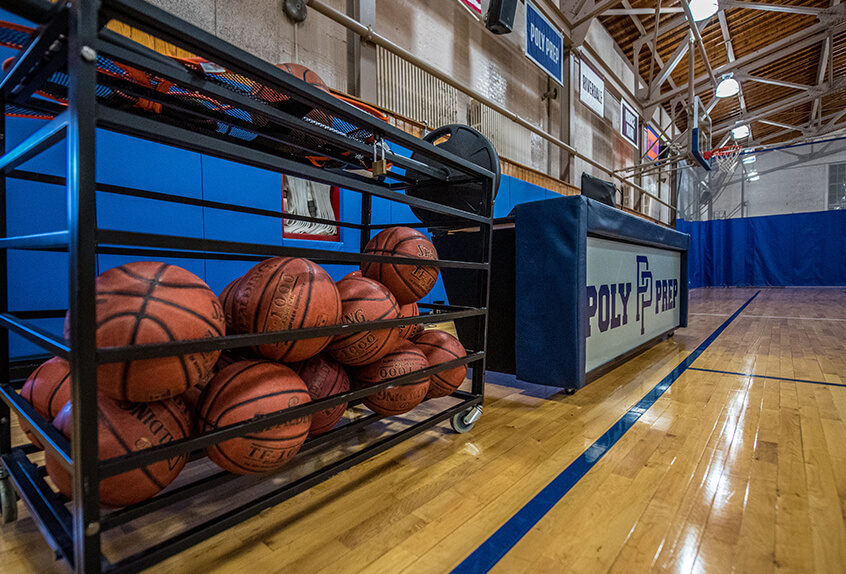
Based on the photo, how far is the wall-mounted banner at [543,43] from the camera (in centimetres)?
553

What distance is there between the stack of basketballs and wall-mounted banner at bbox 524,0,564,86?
5419 mm

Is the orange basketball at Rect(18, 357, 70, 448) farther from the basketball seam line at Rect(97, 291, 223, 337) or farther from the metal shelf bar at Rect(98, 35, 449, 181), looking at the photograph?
the metal shelf bar at Rect(98, 35, 449, 181)

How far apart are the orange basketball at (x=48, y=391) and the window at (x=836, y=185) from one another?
14.0m

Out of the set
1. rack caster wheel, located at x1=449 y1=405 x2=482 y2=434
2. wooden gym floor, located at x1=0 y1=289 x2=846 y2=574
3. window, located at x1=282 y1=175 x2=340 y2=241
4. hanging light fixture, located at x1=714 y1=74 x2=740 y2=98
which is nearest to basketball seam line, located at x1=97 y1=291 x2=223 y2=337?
wooden gym floor, located at x1=0 y1=289 x2=846 y2=574

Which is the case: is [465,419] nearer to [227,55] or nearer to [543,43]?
[227,55]

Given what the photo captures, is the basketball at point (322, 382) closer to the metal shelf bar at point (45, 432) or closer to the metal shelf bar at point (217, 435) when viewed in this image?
the metal shelf bar at point (217, 435)

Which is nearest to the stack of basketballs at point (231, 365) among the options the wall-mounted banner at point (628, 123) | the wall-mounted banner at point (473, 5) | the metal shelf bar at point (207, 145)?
the metal shelf bar at point (207, 145)

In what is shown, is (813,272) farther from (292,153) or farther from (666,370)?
(292,153)

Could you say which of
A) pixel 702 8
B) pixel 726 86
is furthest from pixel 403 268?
pixel 726 86

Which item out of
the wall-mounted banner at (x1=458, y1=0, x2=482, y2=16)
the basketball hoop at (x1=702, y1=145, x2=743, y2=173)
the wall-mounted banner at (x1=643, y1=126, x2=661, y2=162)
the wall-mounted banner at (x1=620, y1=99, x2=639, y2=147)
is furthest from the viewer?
the wall-mounted banner at (x1=643, y1=126, x2=661, y2=162)

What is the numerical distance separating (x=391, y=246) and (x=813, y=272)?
39.8ft

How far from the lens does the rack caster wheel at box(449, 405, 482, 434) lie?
1.47 meters

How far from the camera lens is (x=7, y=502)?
3.14 feet

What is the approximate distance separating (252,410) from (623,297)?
80.0 inches
